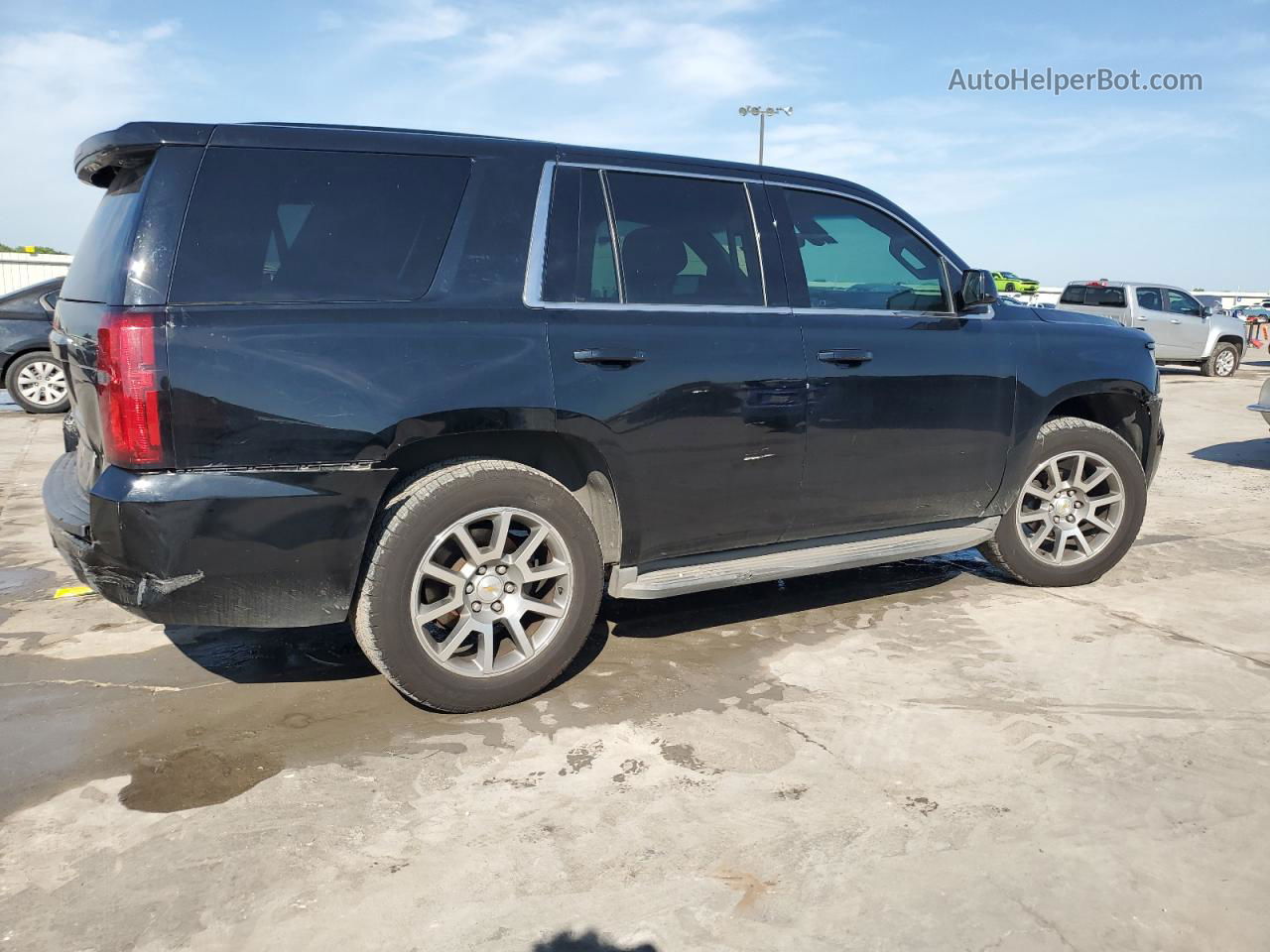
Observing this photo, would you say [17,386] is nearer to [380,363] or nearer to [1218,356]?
[380,363]

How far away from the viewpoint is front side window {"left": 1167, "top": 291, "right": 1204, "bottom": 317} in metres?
20.2

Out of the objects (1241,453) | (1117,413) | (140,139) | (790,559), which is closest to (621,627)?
(790,559)

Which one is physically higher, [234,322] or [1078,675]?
[234,322]

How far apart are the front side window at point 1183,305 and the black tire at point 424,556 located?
1983 cm

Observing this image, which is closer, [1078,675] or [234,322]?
[234,322]

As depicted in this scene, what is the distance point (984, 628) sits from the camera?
4.52 metres

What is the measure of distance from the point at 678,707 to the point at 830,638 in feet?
3.21

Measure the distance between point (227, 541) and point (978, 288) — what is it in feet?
10.5

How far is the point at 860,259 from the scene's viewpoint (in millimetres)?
4469

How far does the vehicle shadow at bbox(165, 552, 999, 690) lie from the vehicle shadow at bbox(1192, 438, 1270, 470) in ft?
16.7

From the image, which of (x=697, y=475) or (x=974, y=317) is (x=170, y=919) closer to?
(x=697, y=475)

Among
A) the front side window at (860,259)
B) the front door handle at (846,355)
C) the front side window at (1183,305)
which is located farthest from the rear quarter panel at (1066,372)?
the front side window at (1183,305)

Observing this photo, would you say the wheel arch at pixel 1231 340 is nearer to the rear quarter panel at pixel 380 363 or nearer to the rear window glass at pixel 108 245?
the rear quarter panel at pixel 380 363

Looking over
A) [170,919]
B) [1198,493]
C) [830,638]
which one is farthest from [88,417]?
[1198,493]
